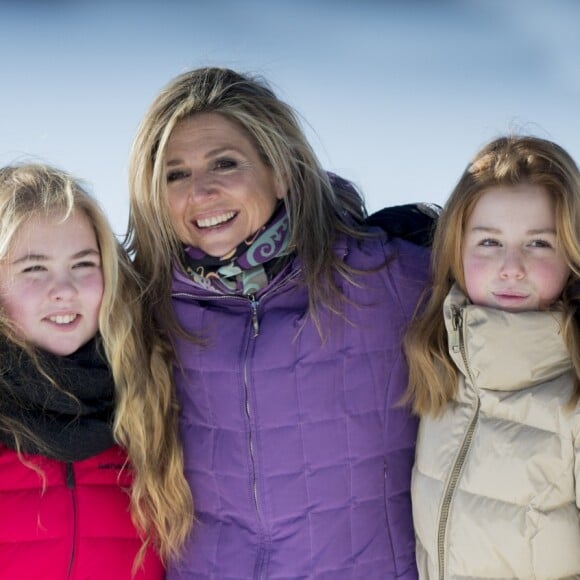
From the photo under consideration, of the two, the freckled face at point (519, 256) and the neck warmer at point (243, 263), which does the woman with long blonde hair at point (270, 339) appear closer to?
the neck warmer at point (243, 263)

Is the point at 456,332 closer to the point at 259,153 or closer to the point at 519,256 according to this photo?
the point at 519,256

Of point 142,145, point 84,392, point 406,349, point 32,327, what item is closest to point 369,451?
point 406,349

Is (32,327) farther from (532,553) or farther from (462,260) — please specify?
(532,553)

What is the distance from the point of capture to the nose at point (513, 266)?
2.36 m

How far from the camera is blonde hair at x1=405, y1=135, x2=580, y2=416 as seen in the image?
2.40 meters

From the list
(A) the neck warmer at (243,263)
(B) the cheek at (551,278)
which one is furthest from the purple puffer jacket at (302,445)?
(B) the cheek at (551,278)

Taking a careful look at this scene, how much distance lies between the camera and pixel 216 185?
9.33 feet

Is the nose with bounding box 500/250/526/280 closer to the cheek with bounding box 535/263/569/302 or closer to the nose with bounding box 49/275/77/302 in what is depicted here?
the cheek with bounding box 535/263/569/302

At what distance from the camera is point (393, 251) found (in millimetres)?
2795

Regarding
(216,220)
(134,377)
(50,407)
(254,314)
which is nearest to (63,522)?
(50,407)

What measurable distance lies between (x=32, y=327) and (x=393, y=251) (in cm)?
116

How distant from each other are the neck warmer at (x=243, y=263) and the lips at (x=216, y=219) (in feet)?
0.31

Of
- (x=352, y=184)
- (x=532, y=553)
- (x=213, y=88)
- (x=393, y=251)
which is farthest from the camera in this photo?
(x=352, y=184)

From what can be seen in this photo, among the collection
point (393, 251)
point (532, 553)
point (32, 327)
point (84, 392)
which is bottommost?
point (532, 553)
